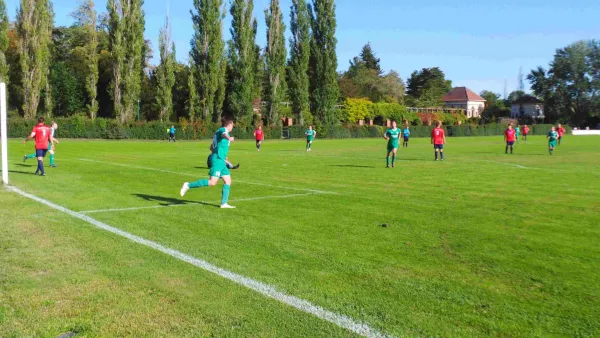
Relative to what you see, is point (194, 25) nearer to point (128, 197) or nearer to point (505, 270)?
point (128, 197)

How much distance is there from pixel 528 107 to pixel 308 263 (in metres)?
150

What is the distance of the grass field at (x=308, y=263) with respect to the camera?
446cm

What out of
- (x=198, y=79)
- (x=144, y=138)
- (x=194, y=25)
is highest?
(x=194, y=25)

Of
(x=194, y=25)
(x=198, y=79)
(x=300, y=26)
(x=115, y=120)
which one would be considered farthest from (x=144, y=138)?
(x=300, y=26)

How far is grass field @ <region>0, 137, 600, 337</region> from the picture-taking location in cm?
Result: 446

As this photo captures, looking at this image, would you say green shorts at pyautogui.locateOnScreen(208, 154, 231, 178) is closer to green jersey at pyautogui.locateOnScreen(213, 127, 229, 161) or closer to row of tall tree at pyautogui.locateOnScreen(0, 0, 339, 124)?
green jersey at pyautogui.locateOnScreen(213, 127, 229, 161)

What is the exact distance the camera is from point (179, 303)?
486cm

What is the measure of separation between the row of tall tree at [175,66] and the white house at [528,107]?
89.5m

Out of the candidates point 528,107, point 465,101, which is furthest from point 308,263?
point 465,101

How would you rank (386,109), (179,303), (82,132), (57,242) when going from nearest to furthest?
(179,303), (57,242), (82,132), (386,109)

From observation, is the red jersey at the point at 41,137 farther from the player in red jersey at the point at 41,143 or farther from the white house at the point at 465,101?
the white house at the point at 465,101

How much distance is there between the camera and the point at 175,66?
65.8 meters

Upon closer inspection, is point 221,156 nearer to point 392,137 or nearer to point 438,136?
point 392,137

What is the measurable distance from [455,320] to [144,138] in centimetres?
5724
